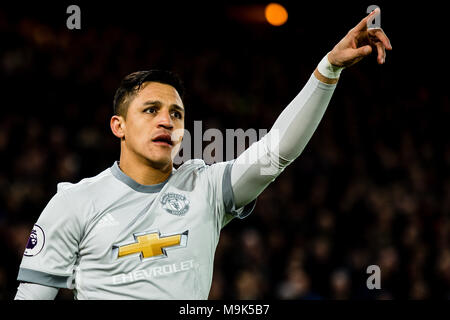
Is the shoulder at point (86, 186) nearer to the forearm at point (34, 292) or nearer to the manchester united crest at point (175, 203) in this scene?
the manchester united crest at point (175, 203)

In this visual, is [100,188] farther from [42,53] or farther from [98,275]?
[42,53]

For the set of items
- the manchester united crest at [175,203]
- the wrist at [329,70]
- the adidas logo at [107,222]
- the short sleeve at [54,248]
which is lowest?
the short sleeve at [54,248]

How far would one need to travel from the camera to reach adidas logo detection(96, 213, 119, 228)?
235cm

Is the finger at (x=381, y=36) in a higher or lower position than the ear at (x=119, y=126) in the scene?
higher

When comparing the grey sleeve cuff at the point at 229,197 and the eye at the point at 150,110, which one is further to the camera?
the eye at the point at 150,110

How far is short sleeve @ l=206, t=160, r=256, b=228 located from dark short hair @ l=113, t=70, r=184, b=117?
0.41m

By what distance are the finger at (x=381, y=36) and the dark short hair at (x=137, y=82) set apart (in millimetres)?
885

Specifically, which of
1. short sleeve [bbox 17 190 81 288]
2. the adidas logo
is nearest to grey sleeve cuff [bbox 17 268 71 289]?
short sleeve [bbox 17 190 81 288]

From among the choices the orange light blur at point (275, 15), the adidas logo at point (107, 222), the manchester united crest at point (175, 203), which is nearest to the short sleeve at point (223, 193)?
the manchester united crest at point (175, 203)

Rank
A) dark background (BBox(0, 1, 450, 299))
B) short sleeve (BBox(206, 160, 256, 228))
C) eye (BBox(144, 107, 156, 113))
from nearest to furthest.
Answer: short sleeve (BBox(206, 160, 256, 228))
eye (BBox(144, 107, 156, 113))
dark background (BBox(0, 1, 450, 299))

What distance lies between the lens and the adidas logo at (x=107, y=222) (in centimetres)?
235

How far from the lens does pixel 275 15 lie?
1038 cm

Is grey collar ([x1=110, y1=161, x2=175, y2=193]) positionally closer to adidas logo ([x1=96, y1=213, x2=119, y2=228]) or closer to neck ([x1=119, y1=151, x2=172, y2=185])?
neck ([x1=119, y1=151, x2=172, y2=185])
